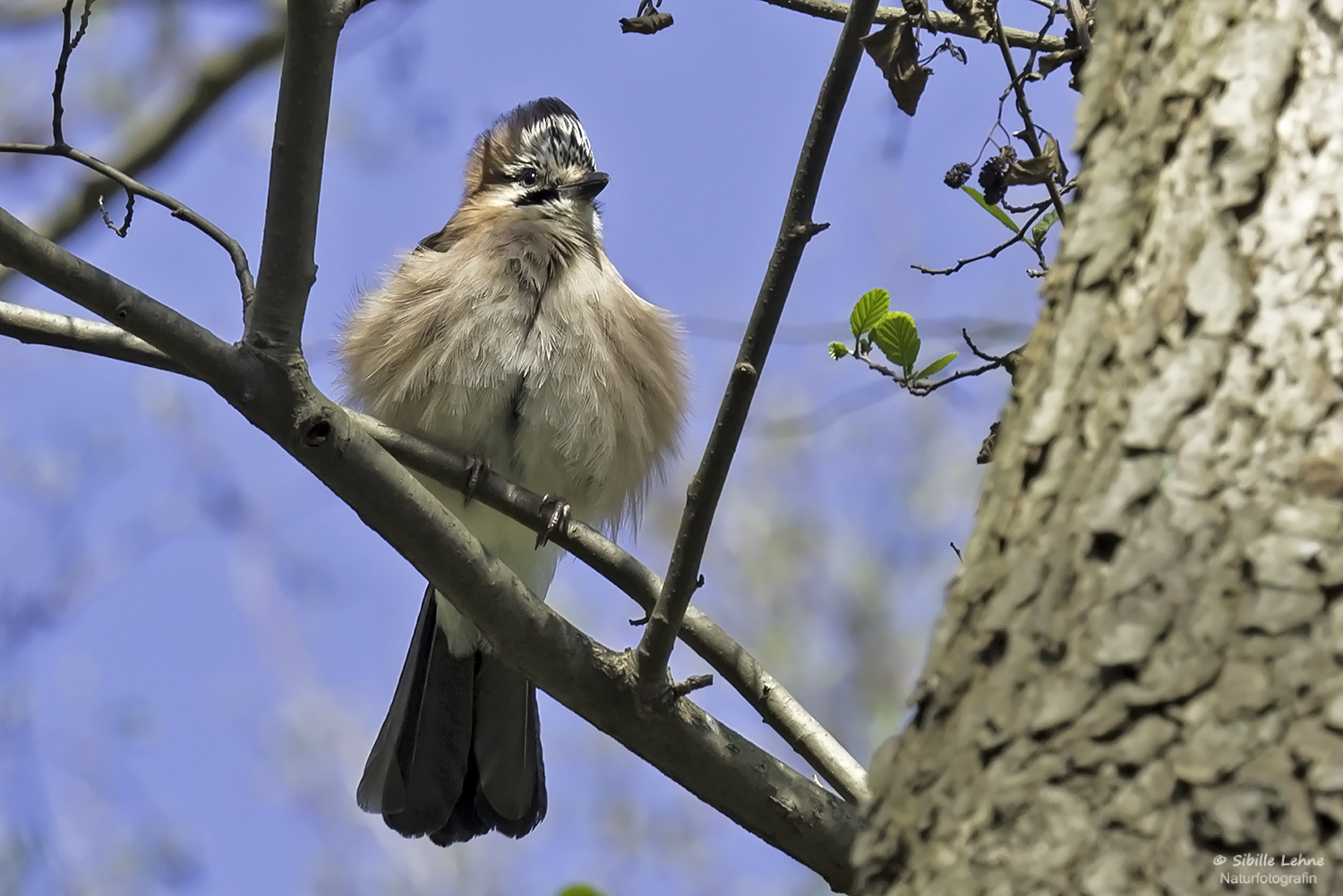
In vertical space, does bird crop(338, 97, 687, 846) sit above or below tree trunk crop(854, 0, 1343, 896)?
above

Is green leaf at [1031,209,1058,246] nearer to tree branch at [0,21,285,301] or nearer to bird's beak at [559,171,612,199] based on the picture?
bird's beak at [559,171,612,199]

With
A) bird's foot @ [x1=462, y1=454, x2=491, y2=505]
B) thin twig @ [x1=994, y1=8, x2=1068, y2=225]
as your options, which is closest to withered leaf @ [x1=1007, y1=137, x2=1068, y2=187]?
thin twig @ [x1=994, y1=8, x2=1068, y2=225]

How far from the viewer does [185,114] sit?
20.6ft

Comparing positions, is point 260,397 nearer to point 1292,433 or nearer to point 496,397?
point 496,397

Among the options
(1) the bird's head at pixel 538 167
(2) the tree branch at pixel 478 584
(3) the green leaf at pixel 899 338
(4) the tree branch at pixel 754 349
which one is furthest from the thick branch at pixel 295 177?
(1) the bird's head at pixel 538 167

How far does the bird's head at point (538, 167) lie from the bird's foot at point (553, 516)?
1.67 m

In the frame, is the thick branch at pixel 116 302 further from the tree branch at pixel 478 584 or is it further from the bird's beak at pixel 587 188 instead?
the bird's beak at pixel 587 188

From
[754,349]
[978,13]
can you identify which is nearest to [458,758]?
[754,349]

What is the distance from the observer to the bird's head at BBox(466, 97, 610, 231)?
16.5 feet

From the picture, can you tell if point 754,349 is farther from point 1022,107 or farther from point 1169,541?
point 1169,541

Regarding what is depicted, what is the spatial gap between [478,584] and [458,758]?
61.7 inches

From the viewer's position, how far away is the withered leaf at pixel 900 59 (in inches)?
Answer: 113

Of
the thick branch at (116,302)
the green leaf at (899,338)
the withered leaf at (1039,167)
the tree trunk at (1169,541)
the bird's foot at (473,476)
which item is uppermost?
the withered leaf at (1039,167)

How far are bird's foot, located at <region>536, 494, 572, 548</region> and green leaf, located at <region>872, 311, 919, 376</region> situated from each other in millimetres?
908
